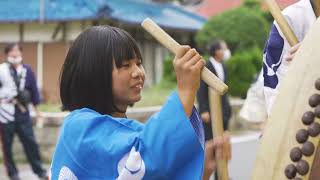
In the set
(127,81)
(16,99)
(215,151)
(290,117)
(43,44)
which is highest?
(290,117)

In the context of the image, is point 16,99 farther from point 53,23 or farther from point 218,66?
point 53,23

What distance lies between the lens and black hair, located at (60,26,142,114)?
1.60m

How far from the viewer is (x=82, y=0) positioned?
41.7 ft

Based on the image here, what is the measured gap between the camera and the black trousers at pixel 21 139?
6.35 meters

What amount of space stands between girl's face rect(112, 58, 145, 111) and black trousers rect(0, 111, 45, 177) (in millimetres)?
4877

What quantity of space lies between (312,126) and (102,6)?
11.4 m

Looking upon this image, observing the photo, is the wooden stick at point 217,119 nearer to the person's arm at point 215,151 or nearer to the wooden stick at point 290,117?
the person's arm at point 215,151

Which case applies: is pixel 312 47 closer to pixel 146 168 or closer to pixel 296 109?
pixel 296 109

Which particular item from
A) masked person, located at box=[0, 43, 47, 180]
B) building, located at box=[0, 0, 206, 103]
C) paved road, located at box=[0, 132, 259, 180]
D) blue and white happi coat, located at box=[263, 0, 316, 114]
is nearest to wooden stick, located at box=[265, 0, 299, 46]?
blue and white happi coat, located at box=[263, 0, 316, 114]

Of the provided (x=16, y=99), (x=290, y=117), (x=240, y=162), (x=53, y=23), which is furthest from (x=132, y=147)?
(x=53, y=23)

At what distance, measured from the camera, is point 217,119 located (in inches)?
55.2

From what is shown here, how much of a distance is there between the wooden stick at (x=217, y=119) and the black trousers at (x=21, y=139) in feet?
16.7

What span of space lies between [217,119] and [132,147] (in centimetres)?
21

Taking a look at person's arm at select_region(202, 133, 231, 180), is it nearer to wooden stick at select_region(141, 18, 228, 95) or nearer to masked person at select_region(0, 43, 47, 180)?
wooden stick at select_region(141, 18, 228, 95)
